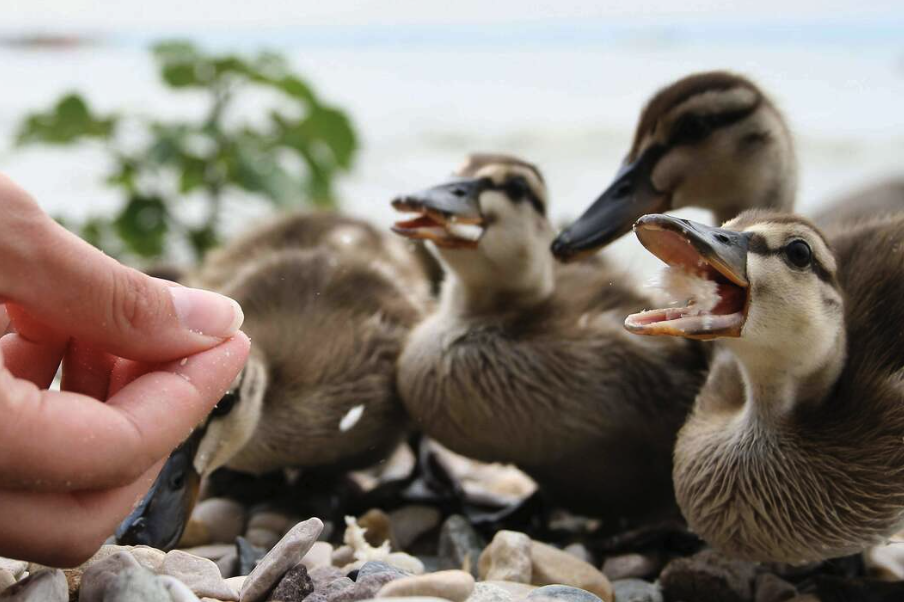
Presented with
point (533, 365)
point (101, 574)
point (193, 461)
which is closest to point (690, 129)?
point (533, 365)

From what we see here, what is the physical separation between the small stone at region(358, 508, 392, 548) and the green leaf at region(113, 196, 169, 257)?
6.42 feet

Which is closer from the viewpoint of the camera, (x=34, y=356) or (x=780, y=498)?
(x=34, y=356)

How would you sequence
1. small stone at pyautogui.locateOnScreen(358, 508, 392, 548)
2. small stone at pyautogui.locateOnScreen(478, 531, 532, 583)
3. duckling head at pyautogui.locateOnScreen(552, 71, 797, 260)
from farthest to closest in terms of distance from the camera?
1. duckling head at pyautogui.locateOnScreen(552, 71, 797, 260)
2. small stone at pyautogui.locateOnScreen(358, 508, 392, 548)
3. small stone at pyautogui.locateOnScreen(478, 531, 532, 583)

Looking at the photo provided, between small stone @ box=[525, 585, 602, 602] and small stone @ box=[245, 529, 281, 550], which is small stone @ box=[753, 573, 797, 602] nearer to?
small stone @ box=[525, 585, 602, 602]

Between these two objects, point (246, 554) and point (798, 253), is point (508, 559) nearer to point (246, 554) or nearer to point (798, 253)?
point (246, 554)

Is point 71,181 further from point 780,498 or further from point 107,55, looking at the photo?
point 107,55

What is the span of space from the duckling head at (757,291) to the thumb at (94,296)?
22.6 inches

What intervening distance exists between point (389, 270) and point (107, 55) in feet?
22.8

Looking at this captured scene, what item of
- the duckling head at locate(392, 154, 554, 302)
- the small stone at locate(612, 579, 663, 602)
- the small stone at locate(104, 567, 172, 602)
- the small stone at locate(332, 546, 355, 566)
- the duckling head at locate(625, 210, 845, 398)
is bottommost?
the small stone at locate(612, 579, 663, 602)

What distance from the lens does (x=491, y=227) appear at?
230 centimetres

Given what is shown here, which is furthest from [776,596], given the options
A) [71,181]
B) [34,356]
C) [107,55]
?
[107,55]

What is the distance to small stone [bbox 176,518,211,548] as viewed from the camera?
80.8 inches

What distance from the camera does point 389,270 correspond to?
274 centimetres

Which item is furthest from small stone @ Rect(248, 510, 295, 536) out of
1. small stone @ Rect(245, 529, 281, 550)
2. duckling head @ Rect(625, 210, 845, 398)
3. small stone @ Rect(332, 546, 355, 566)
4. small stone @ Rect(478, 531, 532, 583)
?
duckling head @ Rect(625, 210, 845, 398)
